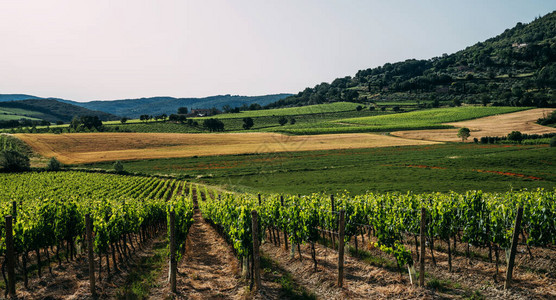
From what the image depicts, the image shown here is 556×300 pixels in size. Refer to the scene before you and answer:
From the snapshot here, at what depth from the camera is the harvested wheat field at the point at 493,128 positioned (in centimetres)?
9462

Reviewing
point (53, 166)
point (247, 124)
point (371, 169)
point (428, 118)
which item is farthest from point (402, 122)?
point (53, 166)

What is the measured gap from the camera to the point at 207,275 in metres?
14.2

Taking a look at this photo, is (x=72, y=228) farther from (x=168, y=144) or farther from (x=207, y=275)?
(x=168, y=144)

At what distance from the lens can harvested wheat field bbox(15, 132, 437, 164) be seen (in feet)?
267

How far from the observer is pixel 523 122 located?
356ft

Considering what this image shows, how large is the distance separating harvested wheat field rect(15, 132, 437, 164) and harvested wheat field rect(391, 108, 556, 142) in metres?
11.6

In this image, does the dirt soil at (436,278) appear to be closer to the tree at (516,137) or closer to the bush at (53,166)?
the bush at (53,166)

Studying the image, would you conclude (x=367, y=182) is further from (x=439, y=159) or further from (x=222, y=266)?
(x=222, y=266)

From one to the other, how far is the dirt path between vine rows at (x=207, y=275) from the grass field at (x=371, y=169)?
21.7m

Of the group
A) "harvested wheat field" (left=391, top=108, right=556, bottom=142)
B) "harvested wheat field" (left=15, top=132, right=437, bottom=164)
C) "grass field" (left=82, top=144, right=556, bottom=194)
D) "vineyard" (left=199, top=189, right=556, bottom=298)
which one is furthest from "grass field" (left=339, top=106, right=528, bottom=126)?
"vineyard" (left=199, top=189, right=556, bottom=298)

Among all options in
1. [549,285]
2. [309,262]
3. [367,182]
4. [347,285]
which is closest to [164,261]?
[309,262]

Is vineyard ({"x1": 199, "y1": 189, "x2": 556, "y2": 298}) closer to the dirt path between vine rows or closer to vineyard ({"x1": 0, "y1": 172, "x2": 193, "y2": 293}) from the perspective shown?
the dirt path between vine rows

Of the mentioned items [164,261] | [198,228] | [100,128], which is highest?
[100,128]

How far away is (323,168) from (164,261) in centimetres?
4460
